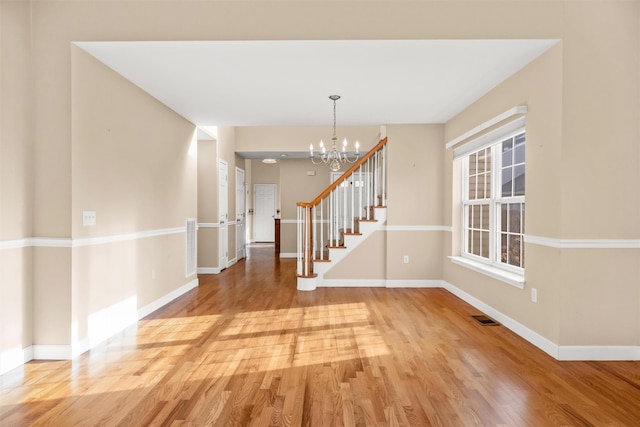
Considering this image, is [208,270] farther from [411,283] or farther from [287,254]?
[411,283]

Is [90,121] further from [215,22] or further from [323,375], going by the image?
[323,375]

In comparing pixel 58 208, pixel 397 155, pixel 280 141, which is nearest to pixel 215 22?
pixel 58 208

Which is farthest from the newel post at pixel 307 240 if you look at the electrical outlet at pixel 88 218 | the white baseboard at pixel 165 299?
the electrical outlet at pixel 88 218

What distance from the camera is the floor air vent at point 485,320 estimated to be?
3.93m

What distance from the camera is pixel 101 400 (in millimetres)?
2348

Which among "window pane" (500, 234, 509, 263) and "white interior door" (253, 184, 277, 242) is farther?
"white interior door" (253, 184, 277, 242)

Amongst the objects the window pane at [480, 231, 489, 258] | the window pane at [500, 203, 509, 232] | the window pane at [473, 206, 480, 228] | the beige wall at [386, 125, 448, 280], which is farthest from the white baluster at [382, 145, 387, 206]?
the window pane at [500, 203, 509, 232]

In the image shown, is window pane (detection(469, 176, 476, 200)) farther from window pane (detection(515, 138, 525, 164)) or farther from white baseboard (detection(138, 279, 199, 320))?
white baseboard (detection(138, 279, 199, 320))

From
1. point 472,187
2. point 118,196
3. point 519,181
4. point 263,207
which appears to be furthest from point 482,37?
point 263,207

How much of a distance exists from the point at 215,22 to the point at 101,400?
107 inches

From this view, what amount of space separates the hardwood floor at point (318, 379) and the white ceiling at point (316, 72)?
2408mm

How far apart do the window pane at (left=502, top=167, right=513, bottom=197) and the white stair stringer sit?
1.93 meters

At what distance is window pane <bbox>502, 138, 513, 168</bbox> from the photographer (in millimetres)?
3963

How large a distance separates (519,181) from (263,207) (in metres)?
10.3
